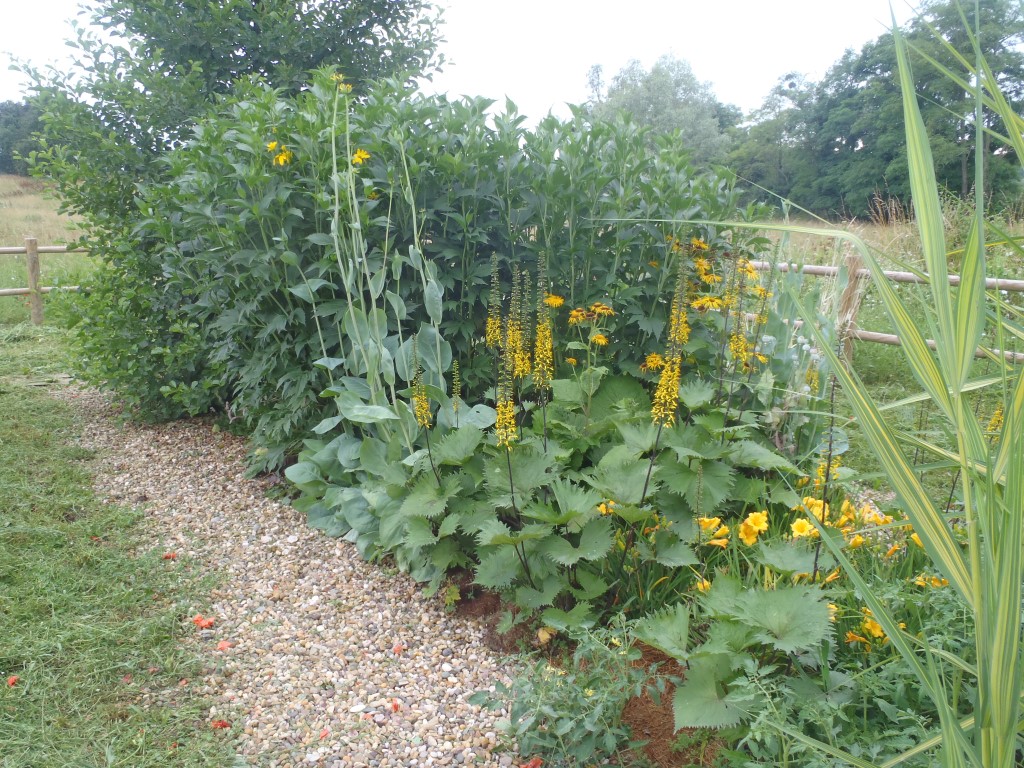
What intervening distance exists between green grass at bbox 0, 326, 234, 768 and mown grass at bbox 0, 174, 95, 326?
185 cm

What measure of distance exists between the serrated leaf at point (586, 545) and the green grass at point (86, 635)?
97cm

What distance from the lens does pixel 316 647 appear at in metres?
2.23

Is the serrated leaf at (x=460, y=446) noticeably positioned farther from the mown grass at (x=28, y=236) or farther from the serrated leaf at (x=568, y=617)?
the mown grass at (x=28, y=236)

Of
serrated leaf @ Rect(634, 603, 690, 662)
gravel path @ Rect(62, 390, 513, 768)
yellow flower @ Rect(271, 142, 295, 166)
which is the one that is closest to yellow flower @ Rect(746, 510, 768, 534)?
serrated leaf @ Rect(634, 603, 690, 662)

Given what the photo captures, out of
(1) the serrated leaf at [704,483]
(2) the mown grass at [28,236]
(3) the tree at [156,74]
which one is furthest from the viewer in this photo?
(2) the mown grass at [28,236]

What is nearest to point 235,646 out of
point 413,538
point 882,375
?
point 413,538

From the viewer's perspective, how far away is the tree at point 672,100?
3434 centimetres

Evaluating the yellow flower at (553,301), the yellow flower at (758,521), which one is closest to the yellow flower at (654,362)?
the yellow flower at (553,301)

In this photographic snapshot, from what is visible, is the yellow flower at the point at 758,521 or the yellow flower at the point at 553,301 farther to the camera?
the yellow flower at the point at 553,301

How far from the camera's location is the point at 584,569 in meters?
2.17

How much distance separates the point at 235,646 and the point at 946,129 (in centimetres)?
2597

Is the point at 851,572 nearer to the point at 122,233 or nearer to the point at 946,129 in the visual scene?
the point at 122,233

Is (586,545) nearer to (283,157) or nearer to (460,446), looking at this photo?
(460,446)

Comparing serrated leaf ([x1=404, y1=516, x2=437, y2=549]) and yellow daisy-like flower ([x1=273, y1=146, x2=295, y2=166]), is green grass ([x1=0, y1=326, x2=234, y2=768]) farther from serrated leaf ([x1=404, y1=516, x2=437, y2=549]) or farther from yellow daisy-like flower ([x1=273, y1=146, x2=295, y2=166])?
yellow daisy-like flower ([x1=273, y1=146, x2=295, y2=166])
